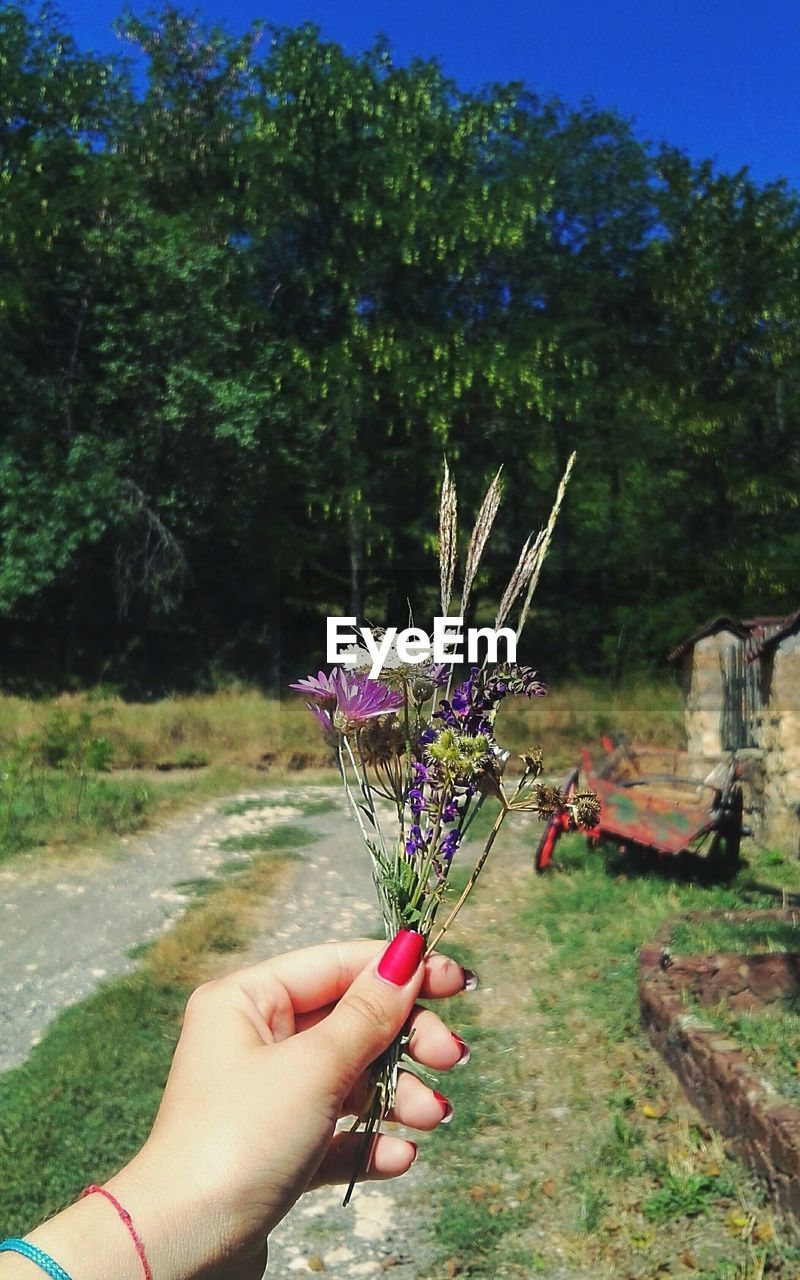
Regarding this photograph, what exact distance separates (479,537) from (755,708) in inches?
263

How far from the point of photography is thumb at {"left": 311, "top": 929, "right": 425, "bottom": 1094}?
1.30 metres

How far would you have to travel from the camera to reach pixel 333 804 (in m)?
10.1

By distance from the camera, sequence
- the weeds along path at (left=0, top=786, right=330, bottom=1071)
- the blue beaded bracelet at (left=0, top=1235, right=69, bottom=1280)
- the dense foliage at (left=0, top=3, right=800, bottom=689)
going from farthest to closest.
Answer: the dense foliage at (left=0, top=3, right=800, bottom=689) < the weeds along path at (left=0, top=786, right=330, bottom=1071) < the blue beaded bracelet at (left=0, top=1235, right=69, bottom=1280)

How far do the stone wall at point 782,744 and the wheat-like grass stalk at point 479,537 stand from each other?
5.97 meters

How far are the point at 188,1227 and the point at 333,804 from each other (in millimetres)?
8928

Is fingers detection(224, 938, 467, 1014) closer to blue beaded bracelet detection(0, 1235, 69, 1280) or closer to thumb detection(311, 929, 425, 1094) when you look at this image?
thumb detection(311, 929, 425, 1094)

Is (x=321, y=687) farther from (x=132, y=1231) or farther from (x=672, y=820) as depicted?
(x=672, y=820)

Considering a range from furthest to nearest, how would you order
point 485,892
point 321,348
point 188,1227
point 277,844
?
Result: point 321,348
point 277,844
point 485,892
point 188,1227

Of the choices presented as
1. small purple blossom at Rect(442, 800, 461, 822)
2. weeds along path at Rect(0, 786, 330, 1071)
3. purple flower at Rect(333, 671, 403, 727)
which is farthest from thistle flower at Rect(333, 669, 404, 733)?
weeds along path at Rect(0, 786, 330, 1071)

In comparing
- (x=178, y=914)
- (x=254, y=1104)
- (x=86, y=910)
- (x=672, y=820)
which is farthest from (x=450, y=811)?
(x=86, y=910)

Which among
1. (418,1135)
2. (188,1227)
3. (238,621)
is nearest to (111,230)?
(238,621)

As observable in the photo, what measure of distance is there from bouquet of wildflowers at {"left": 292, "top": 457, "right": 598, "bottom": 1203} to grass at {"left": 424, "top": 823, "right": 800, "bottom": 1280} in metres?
2.09

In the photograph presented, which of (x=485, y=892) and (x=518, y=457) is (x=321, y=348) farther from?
(x=485, y=892)

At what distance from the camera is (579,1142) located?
3.79 metres
